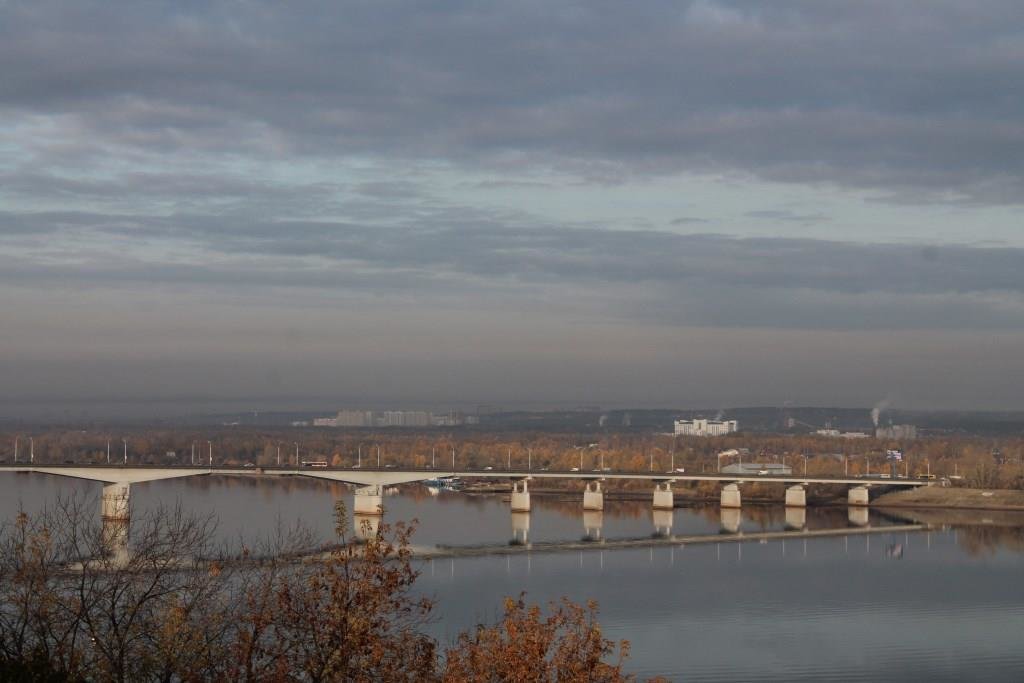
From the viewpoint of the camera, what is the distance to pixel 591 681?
8.90 meters

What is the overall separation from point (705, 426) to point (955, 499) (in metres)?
98.9

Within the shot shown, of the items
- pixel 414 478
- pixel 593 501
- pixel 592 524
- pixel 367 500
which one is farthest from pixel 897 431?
pixel 367 500

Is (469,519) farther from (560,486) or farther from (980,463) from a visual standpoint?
(980,463)

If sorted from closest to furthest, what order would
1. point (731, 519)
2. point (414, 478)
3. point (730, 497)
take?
point (731, 519)
point (414, 478)
point (730, 497)

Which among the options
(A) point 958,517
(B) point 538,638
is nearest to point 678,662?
(B) point 538,638

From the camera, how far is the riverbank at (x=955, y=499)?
61.6m

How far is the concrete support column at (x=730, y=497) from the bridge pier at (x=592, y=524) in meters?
6.97

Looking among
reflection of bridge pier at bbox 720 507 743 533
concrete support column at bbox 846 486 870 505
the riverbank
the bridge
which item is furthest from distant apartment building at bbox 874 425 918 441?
reflection of bridge pier at bbox 720 507 743 533

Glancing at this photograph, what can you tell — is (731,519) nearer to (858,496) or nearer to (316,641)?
(858,496)

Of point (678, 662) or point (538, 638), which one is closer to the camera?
point (538, 638)

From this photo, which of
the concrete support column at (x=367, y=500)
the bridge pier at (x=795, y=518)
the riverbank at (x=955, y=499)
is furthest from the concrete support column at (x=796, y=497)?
the concrete support column at (x=367, y=500)

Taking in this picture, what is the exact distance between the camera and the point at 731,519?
53.5 metres

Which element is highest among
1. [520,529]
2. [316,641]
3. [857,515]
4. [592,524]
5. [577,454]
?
[316,641]

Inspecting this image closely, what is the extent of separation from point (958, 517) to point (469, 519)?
68.2 ft
